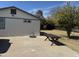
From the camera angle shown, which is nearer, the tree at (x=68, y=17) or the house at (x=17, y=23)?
the tree at (x=68, y=17)

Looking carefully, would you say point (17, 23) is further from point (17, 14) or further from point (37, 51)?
point (37, 51)

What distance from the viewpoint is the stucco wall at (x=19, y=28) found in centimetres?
2341

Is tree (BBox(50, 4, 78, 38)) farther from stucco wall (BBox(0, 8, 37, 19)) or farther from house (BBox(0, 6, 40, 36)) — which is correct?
stucco wall (BBox(0, 8, 37, 19))

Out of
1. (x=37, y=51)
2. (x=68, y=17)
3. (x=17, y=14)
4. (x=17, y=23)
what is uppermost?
(x=17, y=14)

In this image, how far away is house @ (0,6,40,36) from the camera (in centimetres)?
2327

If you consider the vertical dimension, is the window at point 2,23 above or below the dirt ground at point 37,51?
above

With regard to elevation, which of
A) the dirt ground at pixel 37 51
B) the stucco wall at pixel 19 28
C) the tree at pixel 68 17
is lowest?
the dirt ground at pixel 37 51

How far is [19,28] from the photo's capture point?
24.1 metres

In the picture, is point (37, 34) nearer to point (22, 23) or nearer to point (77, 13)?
point (22, 23)

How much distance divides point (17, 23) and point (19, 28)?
68 cm

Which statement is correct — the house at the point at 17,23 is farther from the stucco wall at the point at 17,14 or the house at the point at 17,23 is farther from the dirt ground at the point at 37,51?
the dirt ground at the point at 37,51

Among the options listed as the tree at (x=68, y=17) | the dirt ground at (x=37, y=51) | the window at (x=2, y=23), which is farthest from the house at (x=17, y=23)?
the dirt ground at (x=37, y=51)

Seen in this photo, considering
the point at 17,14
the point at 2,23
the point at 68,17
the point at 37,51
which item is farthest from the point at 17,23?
the point at 37,51

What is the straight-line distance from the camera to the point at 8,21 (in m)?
23.5
